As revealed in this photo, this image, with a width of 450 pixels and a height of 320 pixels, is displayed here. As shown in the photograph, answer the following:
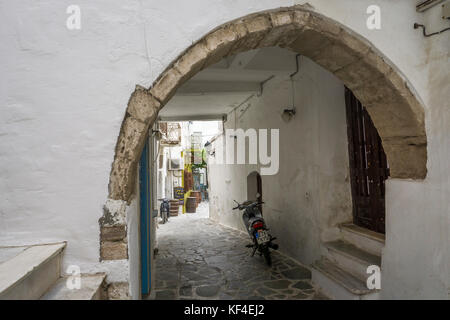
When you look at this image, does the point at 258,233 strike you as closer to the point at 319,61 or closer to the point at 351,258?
the point at 351,258

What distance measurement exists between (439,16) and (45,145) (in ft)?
11.3

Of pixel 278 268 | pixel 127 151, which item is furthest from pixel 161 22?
pixel 278 268

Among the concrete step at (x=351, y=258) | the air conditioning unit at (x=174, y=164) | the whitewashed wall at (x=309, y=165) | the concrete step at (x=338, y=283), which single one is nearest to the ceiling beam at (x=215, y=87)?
the whitewashed wall at (x=309, y=165)

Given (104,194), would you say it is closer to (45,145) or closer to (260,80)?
(45,145)

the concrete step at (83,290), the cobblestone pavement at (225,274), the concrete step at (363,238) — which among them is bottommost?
the cobblestone pavement at (225,274)

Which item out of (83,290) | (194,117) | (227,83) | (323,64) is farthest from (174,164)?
(83,290)

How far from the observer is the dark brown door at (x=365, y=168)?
3607mm

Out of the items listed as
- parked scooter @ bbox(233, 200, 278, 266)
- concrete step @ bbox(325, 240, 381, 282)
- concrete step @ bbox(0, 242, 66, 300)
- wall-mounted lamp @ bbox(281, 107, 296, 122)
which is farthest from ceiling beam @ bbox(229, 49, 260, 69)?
concrete step @ bbox(0, 242, 66, 300)

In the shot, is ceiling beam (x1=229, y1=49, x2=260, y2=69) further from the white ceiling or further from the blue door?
the blue door

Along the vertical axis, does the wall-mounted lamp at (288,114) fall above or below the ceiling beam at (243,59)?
below

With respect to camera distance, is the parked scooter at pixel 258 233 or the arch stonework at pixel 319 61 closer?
the arch stonework at pixel 319 61

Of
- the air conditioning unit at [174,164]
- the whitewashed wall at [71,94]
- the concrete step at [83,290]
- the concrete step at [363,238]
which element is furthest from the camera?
the air conditioning unit at [174,164]

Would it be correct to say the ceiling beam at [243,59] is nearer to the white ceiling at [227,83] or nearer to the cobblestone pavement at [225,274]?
the white ceiling at [227,83]

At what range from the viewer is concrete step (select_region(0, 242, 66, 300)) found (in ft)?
4.40
